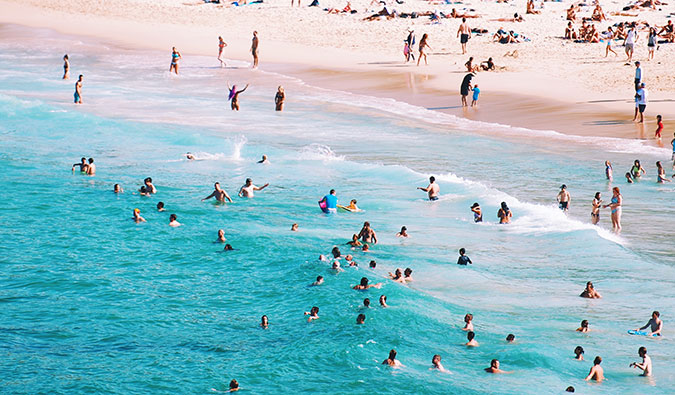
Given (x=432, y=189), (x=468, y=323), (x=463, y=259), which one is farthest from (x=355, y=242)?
(x=468, y=323)

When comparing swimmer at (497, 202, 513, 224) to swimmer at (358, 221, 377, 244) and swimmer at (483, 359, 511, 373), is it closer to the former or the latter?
swimmer at (358, 221, 377, 244)

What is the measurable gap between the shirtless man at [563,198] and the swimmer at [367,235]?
5.70m

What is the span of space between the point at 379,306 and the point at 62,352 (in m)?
7.03

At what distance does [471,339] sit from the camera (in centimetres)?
1792

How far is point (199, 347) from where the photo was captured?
18453 mm

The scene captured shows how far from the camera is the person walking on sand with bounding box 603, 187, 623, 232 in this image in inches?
930

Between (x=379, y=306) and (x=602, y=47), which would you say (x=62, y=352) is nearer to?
(x=379, y=306)

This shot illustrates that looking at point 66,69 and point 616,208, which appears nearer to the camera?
point 616,208

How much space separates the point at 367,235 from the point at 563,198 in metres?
5.96

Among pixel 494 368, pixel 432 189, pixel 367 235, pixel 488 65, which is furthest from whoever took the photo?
pixel 488 65

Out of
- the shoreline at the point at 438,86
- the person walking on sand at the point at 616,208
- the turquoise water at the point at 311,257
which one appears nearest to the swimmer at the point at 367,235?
the turquoise water at the point at 311,257

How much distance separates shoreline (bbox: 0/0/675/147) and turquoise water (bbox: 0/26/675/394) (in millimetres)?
1603

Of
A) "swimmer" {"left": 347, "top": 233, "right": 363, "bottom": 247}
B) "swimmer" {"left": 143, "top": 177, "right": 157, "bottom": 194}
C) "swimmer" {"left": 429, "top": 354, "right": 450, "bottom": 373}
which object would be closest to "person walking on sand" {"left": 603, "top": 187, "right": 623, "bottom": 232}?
"swimmer" {"left": 347, "top": 233, "right": 363, "bottom": 247}

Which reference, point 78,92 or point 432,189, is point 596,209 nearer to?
point 432,189
